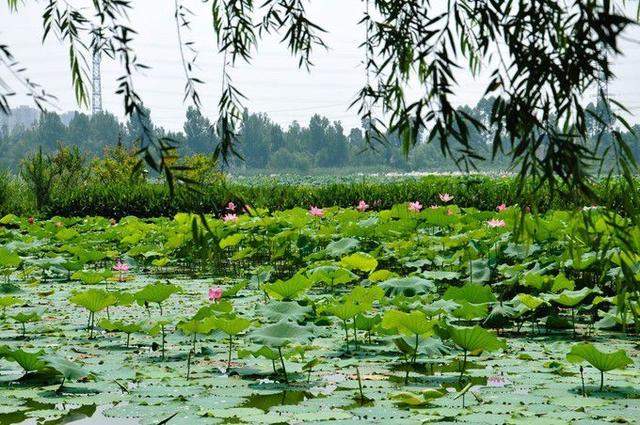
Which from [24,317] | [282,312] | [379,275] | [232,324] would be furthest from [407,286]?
[24,317]

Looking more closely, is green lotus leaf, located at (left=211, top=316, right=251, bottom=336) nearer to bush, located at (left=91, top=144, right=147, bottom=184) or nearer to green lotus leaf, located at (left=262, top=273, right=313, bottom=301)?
green lotus leaf, located at (left=262, top=273, right=313, bottom=301)

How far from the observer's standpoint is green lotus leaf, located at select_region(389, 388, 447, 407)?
90.0 inches

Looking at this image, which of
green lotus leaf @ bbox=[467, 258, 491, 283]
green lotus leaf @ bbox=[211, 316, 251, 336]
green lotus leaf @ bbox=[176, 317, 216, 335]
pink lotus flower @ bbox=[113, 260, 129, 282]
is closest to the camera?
green lotus leaf @ bbox=[211, 316, 251, 336]

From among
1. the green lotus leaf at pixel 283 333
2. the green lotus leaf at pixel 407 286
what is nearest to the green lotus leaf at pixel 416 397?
the green lotus leaf at pixel 283 333

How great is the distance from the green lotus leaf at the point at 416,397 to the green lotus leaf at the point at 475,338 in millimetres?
211

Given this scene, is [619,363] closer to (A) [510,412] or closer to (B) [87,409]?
(A) [510,412]

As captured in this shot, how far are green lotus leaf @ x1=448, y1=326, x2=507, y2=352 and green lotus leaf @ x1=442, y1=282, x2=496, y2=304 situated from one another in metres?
0.82

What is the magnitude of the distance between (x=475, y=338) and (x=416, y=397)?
362 millimetres

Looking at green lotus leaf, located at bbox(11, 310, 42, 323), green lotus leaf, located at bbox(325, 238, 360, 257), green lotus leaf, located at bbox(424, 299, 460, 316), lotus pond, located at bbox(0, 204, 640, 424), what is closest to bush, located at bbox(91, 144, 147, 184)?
green lotus leaf, located at bbox(325, 238, 360, 257)

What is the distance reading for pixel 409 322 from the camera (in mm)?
2643

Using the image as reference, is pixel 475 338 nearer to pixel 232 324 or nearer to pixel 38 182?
pixel 232 324

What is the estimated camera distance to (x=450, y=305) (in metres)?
3.23

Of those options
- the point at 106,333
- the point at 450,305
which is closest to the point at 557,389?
the point at 450,305

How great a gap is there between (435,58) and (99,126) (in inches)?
2956
